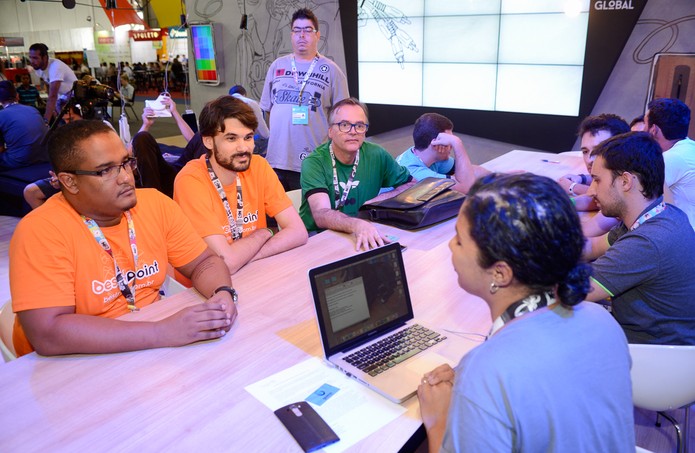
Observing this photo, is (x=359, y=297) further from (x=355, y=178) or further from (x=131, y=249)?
(x=355, y=178)

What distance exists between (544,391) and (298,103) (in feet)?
11.3

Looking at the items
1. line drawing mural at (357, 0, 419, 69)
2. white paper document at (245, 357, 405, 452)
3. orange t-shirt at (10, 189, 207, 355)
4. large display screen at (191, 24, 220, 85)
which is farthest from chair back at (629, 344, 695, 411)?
large display screen at (191, 24, 220, 85)

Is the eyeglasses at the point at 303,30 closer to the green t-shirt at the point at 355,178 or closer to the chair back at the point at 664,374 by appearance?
the green t-shirt at the point at 355,178

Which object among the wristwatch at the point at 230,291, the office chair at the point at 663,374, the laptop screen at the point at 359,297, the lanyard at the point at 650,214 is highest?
the lanyard at the point at 650,214

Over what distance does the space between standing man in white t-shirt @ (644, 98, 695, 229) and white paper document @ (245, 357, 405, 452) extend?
2.46 meters

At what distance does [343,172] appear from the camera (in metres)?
2.93

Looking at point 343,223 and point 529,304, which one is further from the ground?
point 529,304

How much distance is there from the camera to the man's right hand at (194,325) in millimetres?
1552

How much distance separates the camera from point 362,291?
60.1 inches

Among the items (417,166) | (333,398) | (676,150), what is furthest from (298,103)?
(333,398)

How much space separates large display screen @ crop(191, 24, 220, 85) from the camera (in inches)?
298

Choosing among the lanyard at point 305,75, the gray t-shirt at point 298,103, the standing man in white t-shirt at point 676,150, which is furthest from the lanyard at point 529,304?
the lanyard at point 305,75

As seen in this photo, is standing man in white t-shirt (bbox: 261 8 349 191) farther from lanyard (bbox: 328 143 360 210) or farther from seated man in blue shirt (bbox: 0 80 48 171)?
seated man in blue shirt (bbox: 0 80 48 171)

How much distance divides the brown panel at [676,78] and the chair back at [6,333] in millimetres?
4888
